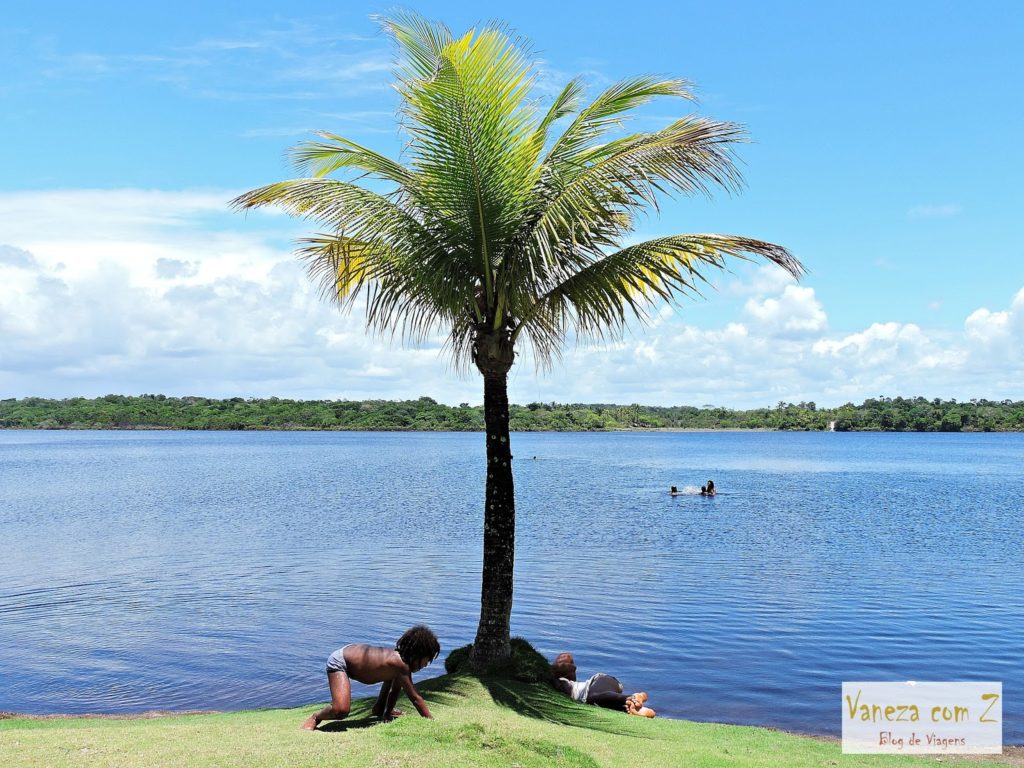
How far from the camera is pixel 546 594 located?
21375 millimetres

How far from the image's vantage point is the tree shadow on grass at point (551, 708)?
382 inches

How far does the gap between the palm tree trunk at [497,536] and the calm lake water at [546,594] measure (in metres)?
3.35

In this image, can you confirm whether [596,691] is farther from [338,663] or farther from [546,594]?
[546,594]

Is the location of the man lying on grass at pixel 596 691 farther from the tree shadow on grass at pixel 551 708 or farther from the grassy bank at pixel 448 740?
the grassy bank at pixel 448 740

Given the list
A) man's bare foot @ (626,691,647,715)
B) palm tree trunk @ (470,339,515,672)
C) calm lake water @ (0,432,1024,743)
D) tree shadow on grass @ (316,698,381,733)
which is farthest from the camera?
calm lake water @ (0,432,1024,743)

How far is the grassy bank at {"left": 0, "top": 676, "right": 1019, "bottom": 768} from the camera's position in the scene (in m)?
7.21

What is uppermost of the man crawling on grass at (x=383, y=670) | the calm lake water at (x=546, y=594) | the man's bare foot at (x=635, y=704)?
the man crawling on grass at (x=383, y=670)

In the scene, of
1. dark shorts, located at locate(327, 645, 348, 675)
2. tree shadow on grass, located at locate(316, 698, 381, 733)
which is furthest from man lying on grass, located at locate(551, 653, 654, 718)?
dark shorts, located at locate(327, 645, 348, 675)

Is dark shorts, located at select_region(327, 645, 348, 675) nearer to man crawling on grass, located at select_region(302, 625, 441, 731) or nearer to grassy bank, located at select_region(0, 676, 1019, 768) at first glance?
man crawling on grass, located at select_region(302, 625, 441, 731)

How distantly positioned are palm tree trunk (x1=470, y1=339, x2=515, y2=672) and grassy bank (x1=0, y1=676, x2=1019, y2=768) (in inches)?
22.2

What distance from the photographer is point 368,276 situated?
39.9 feet

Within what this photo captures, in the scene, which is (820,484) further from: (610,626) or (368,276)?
(368,276)

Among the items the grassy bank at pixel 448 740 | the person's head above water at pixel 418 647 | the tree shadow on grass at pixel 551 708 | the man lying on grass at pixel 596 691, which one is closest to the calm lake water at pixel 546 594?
the man lying on grass at pixel 596 691

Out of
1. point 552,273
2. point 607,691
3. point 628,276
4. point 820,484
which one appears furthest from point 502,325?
point 820,484
